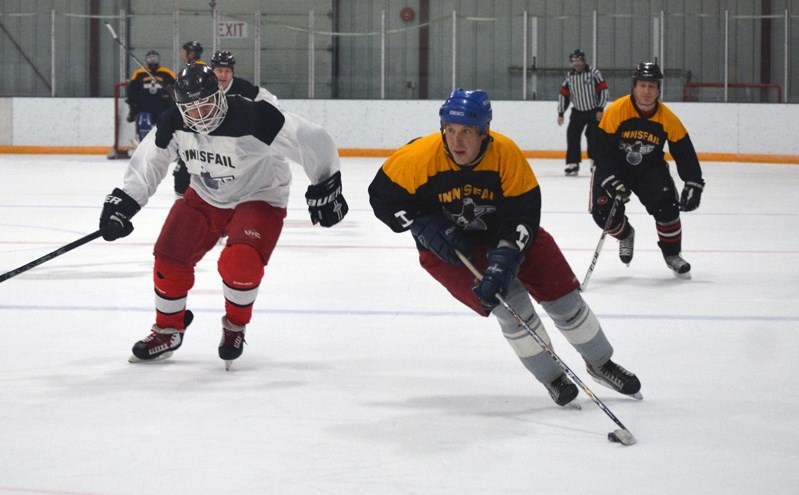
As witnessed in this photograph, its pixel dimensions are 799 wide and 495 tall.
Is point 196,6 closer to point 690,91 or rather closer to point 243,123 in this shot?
point 690,91

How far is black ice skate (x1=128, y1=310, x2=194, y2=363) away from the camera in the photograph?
11.8 feet

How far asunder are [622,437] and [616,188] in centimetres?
284

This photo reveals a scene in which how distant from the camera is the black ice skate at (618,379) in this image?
10.2 ft

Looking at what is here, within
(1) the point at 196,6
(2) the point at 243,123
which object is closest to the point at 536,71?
(1) the point at 196,6

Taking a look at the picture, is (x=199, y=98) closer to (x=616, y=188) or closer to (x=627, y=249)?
(x=616, y=188)

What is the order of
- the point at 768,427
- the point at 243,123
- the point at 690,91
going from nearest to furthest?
the point at 768,427, the point at 243,123, the point at 690,91

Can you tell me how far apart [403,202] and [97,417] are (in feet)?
3.11

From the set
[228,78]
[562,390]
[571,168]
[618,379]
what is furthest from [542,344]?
[571,168]

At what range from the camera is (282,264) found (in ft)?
19.0

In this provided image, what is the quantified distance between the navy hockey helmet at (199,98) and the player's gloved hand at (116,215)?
0.32 metres

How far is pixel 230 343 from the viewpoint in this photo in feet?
11.5

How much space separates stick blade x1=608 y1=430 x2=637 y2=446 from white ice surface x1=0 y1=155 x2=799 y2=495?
0.02 m

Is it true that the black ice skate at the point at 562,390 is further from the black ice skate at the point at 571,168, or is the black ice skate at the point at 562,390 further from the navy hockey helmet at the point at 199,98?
the black ice skate at the point at 571,168

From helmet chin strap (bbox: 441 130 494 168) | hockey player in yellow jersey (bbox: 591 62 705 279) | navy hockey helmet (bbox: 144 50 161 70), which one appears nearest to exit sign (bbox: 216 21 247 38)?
navy hockey helmet (bbox: 144 50 161 70)
